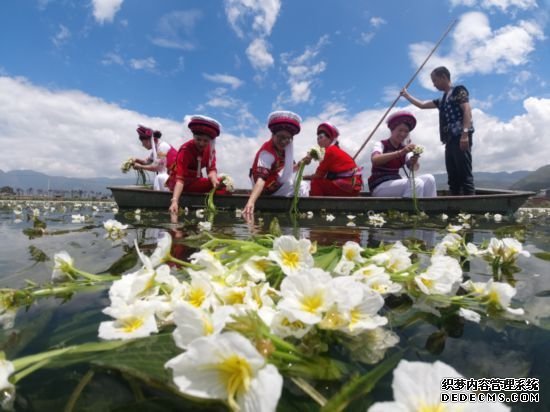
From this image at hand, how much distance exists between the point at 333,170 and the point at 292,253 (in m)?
8.00

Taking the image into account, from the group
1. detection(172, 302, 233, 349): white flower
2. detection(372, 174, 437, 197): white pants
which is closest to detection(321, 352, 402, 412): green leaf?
detection(172, 302, 233, 349): white flower

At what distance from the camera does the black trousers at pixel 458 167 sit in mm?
9117

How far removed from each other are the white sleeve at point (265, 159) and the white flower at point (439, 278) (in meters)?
6.74

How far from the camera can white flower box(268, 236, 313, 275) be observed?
127 centimetres

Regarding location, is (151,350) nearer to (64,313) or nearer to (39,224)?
(64,313)

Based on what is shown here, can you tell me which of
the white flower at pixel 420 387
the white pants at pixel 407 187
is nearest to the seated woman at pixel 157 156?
the white pants at pixel 407 187

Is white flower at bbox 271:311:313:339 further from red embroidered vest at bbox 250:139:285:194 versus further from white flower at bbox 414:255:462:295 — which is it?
red embroidered vest at bbox 250:139:285:194

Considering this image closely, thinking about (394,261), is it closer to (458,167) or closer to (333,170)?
(333,170)

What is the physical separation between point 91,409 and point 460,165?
1024 cm

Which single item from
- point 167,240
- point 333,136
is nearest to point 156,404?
point 167,240

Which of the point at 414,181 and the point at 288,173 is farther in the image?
the point at 288,173

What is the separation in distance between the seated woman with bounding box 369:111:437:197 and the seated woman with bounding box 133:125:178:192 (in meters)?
6.75

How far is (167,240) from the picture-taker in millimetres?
1315

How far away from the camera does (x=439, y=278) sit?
4.55 feet
